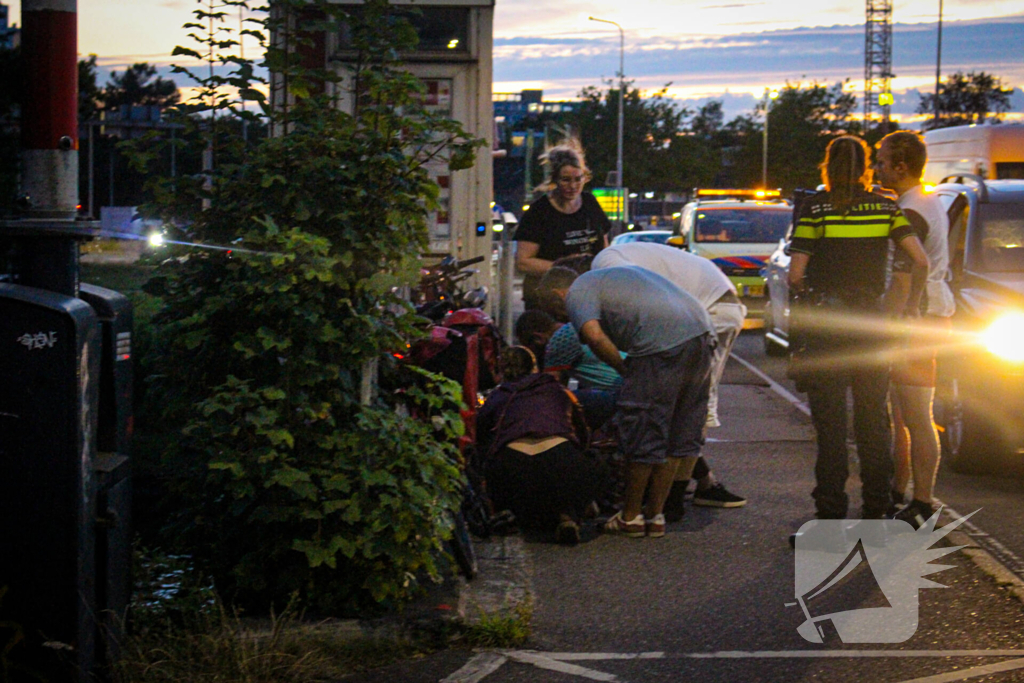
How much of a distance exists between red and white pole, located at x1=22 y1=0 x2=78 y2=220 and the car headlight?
5.86m

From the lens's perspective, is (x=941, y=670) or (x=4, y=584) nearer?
(x=4, y=584)

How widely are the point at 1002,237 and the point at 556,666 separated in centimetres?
561

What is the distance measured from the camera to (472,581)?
17.8 ft

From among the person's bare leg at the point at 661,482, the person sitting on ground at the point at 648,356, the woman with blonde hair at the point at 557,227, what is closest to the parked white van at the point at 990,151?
the woman with blonde hair at the point at 557,227

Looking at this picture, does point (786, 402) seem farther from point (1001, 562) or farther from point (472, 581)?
point (472, 581)

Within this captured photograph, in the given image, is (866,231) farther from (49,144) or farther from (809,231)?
(49,144)

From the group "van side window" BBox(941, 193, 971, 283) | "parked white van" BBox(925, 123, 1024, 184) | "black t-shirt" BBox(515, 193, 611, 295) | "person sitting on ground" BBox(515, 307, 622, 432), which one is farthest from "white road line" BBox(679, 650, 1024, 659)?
"parked white van" BBox(925, 123, 1024, 184)

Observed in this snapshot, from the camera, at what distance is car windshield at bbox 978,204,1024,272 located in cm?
840

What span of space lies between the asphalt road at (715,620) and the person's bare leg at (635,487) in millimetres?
165

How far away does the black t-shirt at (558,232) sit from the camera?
833 centimetres

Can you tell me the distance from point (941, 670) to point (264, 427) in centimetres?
268

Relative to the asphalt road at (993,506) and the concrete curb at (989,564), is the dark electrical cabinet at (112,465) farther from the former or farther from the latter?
the asphalt road at (993,506)

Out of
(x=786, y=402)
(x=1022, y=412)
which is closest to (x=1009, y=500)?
(x=1022, y=412)

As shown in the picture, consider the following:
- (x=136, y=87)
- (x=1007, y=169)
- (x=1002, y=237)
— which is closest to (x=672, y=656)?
(x=1002, y=237)
